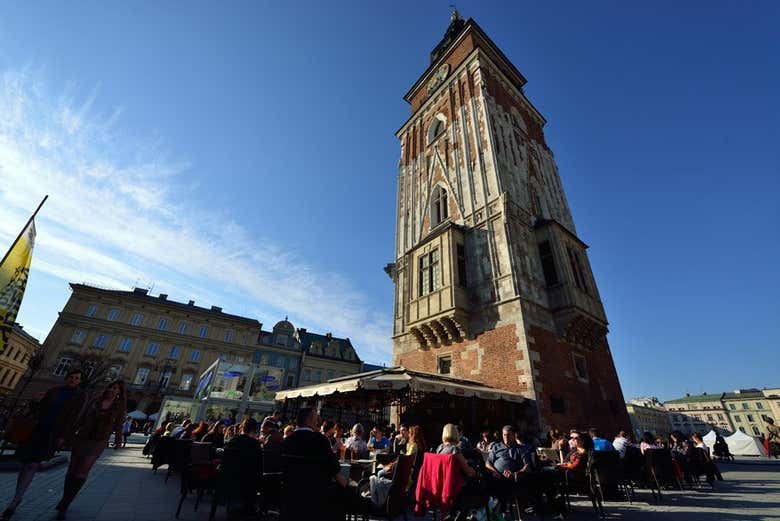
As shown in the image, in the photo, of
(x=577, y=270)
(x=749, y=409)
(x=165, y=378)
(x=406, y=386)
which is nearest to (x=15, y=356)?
(x=165, y=378)

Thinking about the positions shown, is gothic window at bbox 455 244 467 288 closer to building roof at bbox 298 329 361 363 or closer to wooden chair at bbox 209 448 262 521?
wooden chair at bbox 209 448 262 521

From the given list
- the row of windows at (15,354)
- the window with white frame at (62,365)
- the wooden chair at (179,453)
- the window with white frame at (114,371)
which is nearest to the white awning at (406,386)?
the wooden chair at (179,453)

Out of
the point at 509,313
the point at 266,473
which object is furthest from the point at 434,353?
the point at 266,473

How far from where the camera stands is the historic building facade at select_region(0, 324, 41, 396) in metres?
42.5

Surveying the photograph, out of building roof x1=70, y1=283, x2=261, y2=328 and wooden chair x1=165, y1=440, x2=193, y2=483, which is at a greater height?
building roof x1=70, y1=283, x2=261, y2=328

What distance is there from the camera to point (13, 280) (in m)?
7.77

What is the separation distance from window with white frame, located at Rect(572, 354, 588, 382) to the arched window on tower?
955 cm

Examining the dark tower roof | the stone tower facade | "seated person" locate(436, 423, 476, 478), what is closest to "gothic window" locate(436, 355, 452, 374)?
the stone tower facade

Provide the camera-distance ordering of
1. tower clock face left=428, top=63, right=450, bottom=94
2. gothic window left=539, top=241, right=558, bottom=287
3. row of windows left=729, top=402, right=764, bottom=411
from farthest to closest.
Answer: row of windows left=729, top=402, right=764, bottom=411
tower clock face left=428, top=63, right=450, bottom=94
gothic window left=539, top=241, right=558, bottom=287

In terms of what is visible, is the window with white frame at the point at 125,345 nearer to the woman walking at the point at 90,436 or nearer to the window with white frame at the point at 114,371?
the window with white frame at the point at 114,371

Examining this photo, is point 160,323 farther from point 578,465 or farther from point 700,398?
point 700,398

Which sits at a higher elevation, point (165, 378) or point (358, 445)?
point (165, 378)

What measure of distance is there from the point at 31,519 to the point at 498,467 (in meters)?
6.49

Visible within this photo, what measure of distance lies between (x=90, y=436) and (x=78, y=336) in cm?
4410
